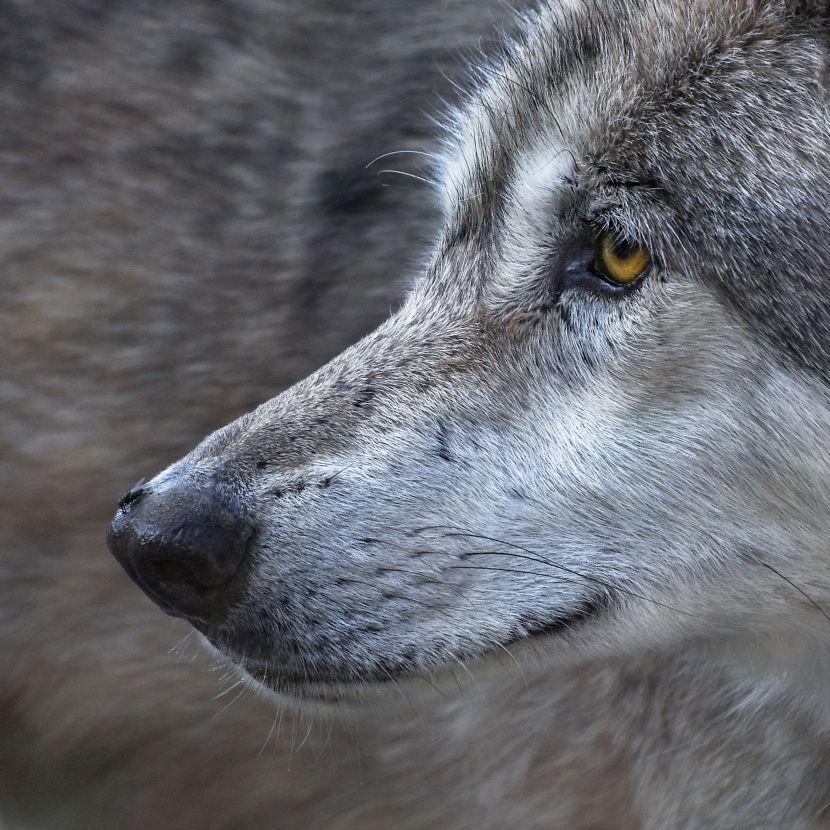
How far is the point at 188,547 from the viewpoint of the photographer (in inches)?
68.0

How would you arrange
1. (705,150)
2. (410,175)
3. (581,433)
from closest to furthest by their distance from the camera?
(705,150) < (581,433) < (410,175)

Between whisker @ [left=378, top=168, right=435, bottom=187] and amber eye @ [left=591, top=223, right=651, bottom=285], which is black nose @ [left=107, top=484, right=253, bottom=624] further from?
whisker @ [left=378, top=168, right=435, bottom=187]

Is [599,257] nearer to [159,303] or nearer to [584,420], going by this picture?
[584,420]

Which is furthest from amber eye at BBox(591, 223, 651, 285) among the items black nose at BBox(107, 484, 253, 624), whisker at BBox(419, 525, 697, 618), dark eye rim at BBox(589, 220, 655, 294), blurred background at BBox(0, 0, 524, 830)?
blurred background at BBox(0, 0, 524, 830)

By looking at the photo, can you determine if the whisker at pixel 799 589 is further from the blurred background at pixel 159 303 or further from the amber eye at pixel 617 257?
the blurred background at pixel 159 303

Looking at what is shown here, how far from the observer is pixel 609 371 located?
5.81ft

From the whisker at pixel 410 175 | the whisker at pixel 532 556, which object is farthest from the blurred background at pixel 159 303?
the whisker at pixel 532 556

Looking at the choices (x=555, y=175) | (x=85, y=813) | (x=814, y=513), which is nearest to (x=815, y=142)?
(x=555, y=175)

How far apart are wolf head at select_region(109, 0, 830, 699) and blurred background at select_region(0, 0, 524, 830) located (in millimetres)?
813

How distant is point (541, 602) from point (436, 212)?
1272mm

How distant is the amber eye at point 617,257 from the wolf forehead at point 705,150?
0.08 feet

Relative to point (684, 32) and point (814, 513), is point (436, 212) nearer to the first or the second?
point (684, 32)

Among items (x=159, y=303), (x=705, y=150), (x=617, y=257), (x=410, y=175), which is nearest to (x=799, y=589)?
(x=617, y=257)

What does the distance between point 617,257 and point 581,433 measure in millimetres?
300
